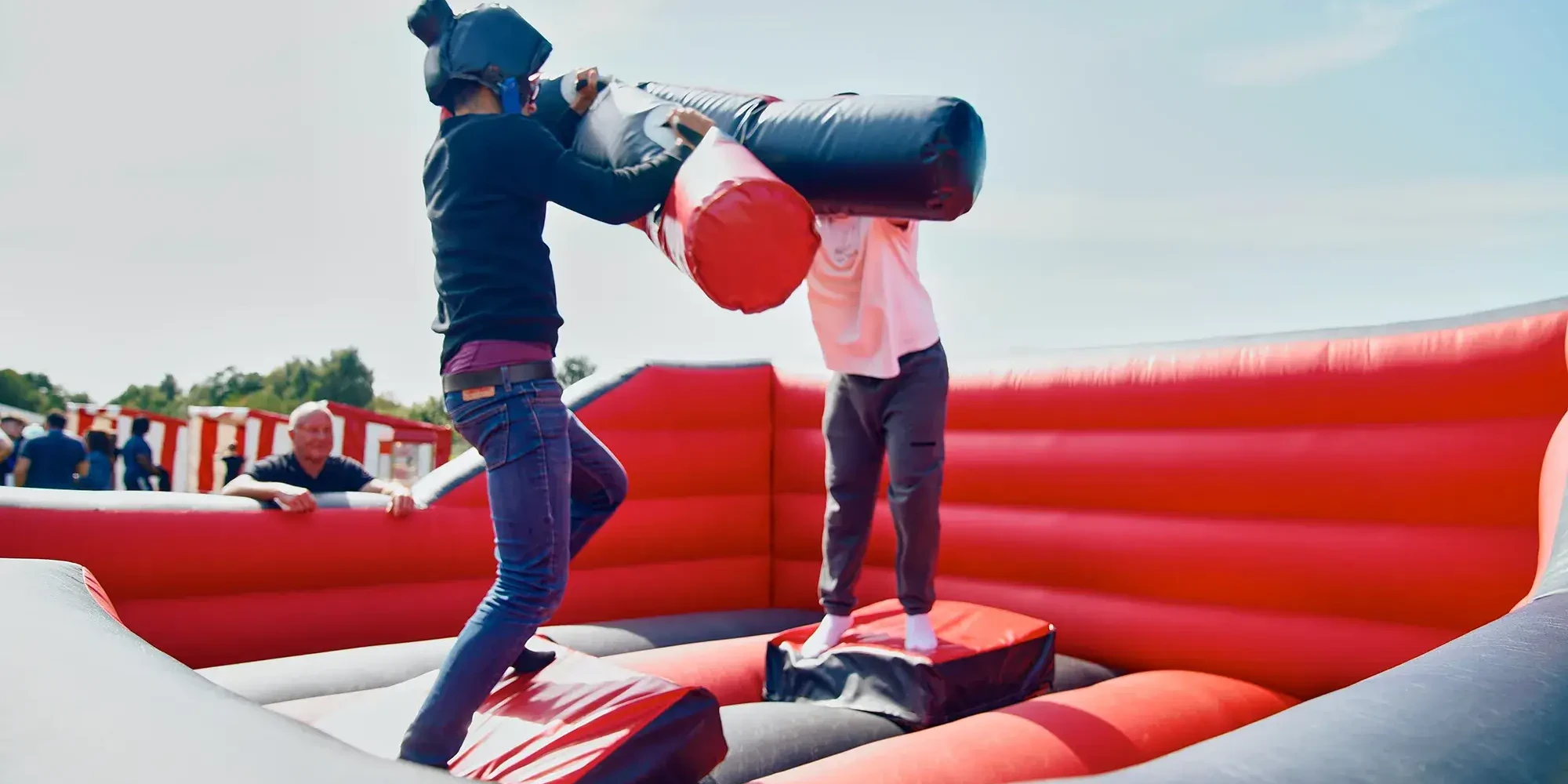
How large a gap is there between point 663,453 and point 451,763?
169 cm

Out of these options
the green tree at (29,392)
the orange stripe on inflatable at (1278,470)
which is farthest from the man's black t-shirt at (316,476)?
the green tree at (29,392)

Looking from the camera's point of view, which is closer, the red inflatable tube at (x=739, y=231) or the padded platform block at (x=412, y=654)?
the red inflatable tube at (x=739, y=231)

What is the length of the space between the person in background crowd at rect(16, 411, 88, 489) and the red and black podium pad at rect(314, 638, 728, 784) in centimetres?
424

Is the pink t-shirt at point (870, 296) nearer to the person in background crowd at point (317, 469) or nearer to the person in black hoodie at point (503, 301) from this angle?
the person in black hoodie at point (503, 301)

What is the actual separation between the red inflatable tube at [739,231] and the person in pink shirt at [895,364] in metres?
0.83

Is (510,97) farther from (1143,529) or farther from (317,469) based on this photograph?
(1143,529)

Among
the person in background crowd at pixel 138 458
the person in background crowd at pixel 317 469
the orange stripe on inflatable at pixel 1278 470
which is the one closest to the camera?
the orange stripe on inflatable at pixel 1278 470

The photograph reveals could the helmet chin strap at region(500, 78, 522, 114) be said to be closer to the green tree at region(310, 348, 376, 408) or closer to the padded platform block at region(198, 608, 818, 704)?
the padded platform block at region(198, 608, 818, 704)

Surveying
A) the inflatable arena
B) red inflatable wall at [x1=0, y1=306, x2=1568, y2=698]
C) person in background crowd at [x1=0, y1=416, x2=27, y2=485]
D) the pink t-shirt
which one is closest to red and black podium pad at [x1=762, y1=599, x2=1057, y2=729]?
the inflatable arena

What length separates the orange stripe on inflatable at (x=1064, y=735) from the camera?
1.62 metres

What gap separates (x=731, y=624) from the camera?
2979 millimetres

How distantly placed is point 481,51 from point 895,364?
105cm

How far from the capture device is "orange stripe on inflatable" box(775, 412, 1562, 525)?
209 cm

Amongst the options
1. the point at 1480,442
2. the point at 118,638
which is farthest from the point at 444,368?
the point at 1480,442
